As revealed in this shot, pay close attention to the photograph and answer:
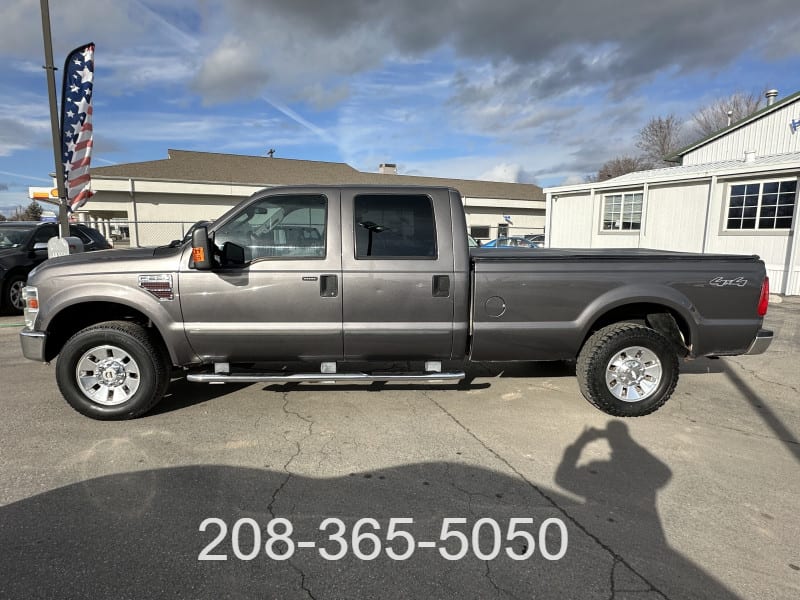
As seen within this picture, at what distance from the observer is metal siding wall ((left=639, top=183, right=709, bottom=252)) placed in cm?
1318

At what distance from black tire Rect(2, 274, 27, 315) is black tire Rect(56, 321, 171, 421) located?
639cm

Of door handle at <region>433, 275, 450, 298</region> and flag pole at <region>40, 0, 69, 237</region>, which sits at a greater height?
flag pole at <region>40, 0, 69, 237</region>

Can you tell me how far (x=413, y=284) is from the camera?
12.9 ft

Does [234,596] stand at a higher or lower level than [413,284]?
lower

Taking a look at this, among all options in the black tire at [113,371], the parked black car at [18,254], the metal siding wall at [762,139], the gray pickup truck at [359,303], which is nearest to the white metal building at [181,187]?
the metal siding wall at [762,139]

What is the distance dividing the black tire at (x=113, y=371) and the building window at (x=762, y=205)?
13845mm

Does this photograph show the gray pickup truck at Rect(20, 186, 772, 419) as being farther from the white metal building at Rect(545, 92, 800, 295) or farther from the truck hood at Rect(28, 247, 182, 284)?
the white metal building at Rect(545, 92, 800, 295)

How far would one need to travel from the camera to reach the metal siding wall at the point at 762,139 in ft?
54.1

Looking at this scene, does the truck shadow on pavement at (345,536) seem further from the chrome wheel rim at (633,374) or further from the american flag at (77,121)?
the american flag at (77,121)

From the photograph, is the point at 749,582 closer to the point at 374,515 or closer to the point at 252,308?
the point at 374,515

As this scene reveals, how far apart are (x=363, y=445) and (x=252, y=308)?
1451mm

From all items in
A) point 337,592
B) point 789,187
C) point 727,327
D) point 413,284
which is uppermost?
point 789,187

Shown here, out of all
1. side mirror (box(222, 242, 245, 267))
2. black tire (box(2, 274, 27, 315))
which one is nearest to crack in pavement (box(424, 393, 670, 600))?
side mirror (box(222, 242, 245, 267))

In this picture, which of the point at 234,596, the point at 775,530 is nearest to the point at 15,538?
the point at 234,596
